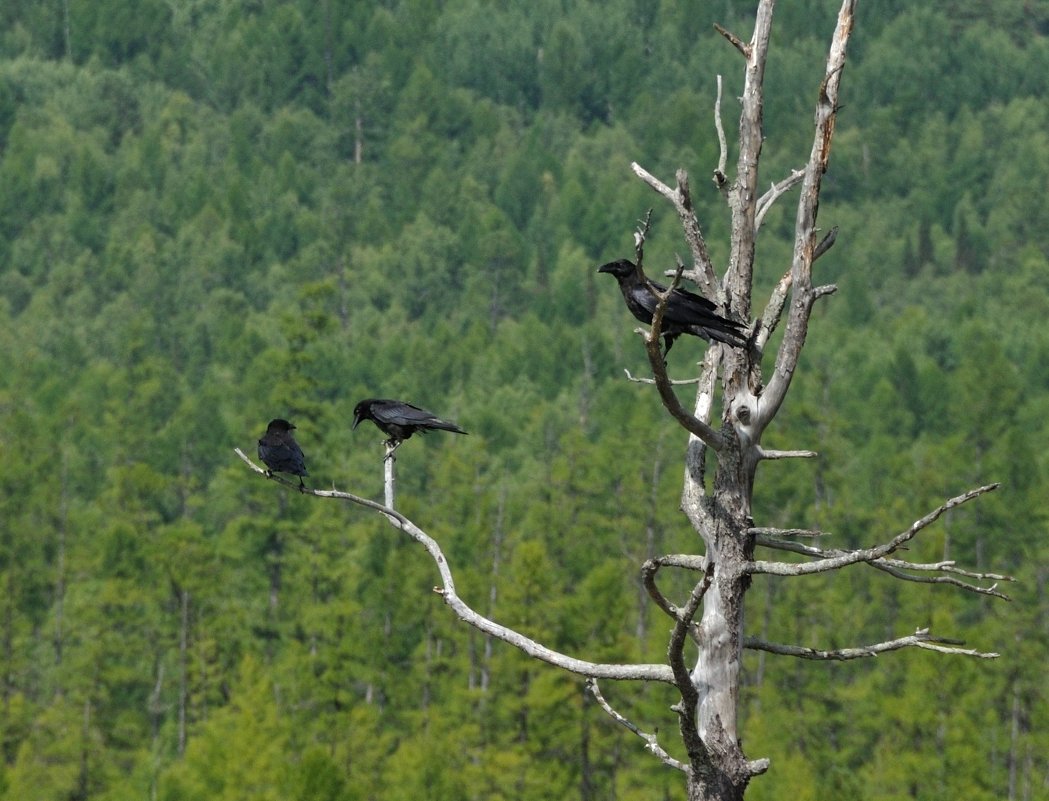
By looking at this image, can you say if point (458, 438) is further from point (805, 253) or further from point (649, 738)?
point (649, 738)

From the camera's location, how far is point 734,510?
1241 centimetres

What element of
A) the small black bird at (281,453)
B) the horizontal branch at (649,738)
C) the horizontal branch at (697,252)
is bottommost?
the horizontal branch at (649,738)

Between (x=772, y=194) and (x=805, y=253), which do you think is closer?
(x=805, y=253)

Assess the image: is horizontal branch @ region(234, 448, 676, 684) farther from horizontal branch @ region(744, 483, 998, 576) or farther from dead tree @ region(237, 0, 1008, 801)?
horizontal branch @ region(744, 483, 998, 576)

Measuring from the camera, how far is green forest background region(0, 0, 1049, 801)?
184 feet

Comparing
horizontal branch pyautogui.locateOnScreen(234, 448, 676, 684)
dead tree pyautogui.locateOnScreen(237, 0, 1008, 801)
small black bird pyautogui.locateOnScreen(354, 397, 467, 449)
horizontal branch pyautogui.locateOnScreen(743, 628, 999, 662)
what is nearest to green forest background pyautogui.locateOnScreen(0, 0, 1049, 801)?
dead tree pyautogui.locateOnScreen(237, 0, 1008, 801)

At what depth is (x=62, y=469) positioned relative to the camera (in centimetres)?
8412

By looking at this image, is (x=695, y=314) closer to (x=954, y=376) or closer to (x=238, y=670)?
(x=238, y=670)

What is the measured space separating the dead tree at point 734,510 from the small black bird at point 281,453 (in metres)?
5.97

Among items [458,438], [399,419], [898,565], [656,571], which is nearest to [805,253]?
[898,565]

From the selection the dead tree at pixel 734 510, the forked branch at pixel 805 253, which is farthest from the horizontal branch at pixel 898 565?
the forked branch at pixel 805 253

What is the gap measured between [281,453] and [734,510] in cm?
798

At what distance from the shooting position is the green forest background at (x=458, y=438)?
56.0m

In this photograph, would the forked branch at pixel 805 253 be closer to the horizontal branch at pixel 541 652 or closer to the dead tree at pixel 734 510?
the dead tree at pixel 734 510
